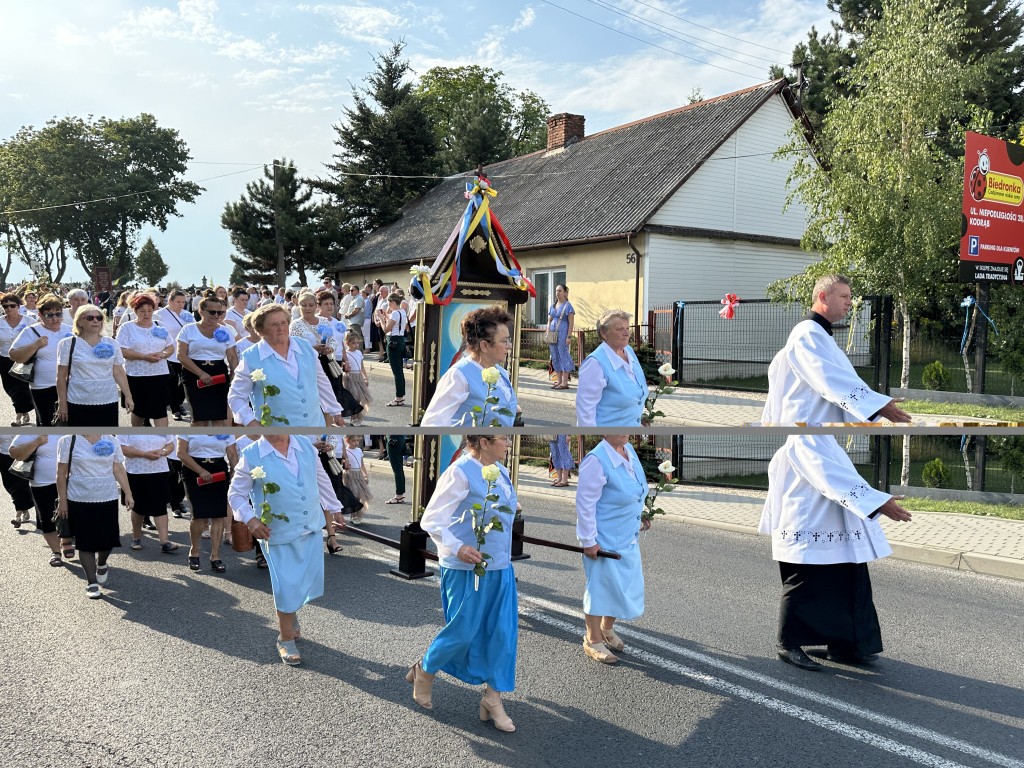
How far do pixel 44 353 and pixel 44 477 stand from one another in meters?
1.13

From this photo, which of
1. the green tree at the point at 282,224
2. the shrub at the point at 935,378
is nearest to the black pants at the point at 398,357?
the shrub at the point at 935,378

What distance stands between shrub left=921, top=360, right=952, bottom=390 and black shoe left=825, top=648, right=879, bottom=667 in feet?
43.5

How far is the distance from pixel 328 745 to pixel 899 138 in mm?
14179

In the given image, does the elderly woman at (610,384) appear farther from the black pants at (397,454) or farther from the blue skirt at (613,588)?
the black pants at (397,454)

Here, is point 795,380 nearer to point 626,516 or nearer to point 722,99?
point 626,516

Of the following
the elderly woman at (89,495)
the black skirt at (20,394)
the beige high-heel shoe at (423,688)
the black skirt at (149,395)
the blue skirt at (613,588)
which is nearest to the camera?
the beige high-heel shoe at (423,688)

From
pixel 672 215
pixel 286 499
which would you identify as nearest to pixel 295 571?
pixel 286 499

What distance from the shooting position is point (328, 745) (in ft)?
13.2

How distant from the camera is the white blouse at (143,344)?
873 centimetres

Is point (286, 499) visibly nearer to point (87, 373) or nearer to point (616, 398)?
point (616, 398)

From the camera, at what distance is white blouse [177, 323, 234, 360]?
7867mm

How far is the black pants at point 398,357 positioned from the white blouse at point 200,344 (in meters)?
8.39

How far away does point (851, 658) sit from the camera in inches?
200

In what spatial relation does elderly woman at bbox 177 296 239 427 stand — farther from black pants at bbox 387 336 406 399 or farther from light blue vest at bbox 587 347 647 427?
black pants at bbox 387 336 406 399
